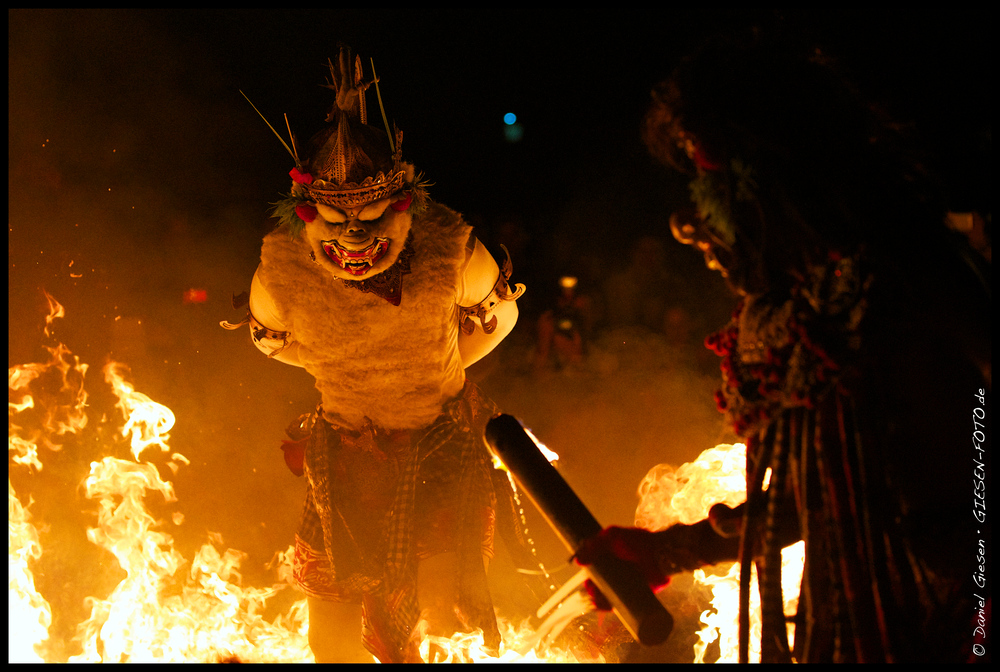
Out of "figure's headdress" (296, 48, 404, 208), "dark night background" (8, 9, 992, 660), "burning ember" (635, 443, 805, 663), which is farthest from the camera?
"dark night background" (8, 9, 992, 660)

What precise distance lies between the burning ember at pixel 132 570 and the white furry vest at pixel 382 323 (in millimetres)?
1352

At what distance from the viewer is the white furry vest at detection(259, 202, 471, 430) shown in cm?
281

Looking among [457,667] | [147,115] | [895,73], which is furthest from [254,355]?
[895,73]

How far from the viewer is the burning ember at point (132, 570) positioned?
3371mm

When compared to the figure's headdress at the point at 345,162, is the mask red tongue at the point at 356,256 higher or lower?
lower

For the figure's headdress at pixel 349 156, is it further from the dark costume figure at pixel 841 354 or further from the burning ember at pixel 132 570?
the burning ember at pixel 132 570

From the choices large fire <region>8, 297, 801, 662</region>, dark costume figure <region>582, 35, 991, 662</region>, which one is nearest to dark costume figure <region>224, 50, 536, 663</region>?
large fire <region>8, 297, 801, 662</region>

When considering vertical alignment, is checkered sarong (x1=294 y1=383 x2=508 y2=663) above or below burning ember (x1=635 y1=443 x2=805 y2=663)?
above

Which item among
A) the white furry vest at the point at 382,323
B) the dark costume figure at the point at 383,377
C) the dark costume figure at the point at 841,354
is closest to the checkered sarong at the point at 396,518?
the dark costume figure at the point at 383,377

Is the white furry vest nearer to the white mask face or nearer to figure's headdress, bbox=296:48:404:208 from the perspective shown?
the white mask face

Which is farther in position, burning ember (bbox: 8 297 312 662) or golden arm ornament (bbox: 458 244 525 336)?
burning ember (bbox: 8 297 312 662)

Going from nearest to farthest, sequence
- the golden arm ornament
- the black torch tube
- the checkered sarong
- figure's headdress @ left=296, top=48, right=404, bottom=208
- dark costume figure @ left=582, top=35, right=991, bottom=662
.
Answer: dark costume figure @ left=582, top=35, right=991, bottom=662 → the black torch tube → figure's headdress @ left=296, top=48, right=404, bottom=208 → the checkered sarong → the golden arm ornament

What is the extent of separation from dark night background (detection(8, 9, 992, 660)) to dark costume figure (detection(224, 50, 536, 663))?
0.76 m

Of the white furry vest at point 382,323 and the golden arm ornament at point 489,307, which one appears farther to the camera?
the golden arm ornament at point 489,307
